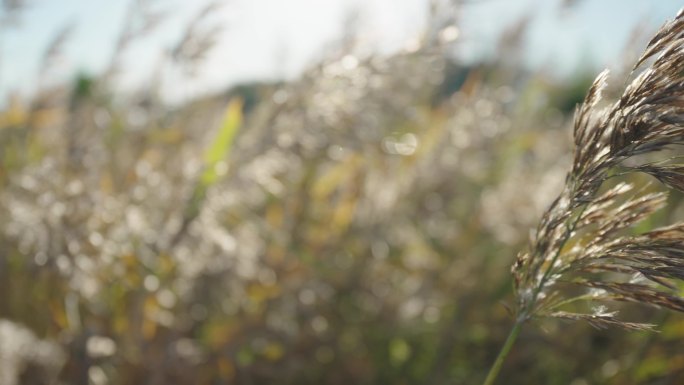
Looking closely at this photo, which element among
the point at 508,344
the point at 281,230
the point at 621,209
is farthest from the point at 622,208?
the point at 281,230

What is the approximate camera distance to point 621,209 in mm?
841

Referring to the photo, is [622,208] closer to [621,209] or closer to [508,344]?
[621,209]

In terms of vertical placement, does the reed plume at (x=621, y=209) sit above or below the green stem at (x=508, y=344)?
above

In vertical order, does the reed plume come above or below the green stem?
above

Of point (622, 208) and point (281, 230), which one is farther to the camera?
point (281, 230)

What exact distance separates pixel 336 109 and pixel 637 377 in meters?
1.16

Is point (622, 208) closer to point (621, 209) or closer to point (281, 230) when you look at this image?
point (621, 209)

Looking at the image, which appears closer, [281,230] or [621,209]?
[621,209]

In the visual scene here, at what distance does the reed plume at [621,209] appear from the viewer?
0.75 metres

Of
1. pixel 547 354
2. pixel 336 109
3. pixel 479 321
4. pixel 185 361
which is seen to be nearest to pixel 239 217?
pixel 185 361

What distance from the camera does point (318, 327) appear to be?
2.38m

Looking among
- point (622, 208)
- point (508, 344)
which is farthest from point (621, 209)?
point (508, 344)

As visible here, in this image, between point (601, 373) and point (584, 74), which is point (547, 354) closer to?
point (601, 373)

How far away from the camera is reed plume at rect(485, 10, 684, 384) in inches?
29.5
